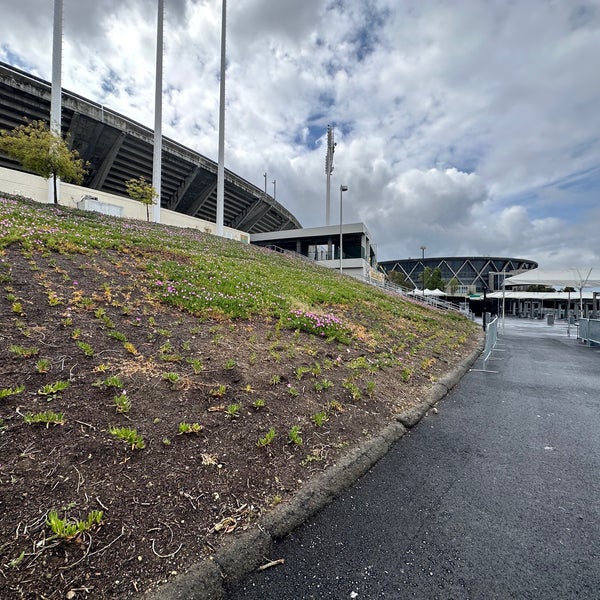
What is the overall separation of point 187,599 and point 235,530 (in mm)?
458

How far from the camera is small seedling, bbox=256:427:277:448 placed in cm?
295

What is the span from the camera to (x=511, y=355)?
→ 9.79 metres

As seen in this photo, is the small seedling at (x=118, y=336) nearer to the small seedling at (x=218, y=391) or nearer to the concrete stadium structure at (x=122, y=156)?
the small seedling at (x=218, y=391)

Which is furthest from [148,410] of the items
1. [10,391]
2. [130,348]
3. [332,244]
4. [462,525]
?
[332,244]

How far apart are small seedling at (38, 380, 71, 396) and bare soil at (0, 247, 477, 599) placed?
16mm

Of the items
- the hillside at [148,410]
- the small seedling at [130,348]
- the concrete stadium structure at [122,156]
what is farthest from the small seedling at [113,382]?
the concrete stadium structure at [122,156]

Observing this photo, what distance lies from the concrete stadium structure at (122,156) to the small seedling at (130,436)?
2681 cm

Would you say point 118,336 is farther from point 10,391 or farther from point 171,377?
point 10,391

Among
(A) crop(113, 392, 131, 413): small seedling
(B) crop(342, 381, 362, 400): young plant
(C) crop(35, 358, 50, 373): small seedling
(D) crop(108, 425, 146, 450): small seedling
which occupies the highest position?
(C) crop(35, 358, 50, 373): small seedling

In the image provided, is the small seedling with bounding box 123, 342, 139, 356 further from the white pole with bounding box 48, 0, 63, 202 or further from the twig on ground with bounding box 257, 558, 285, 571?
the white pole with bounding box 48, 0, 63, 202

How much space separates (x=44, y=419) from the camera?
257 centimetres

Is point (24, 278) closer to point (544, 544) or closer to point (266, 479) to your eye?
point (266, 479)

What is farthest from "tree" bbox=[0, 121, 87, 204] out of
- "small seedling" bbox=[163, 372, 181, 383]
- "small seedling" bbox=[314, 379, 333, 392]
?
"small seedling" bbox=[314, 379, 333, 392]

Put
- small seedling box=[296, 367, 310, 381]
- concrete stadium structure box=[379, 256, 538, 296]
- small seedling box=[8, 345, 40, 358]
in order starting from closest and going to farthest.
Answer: small seedling box=[8, 345, 40, 358], small seedling box=[296, 367, 310, 381], concrete stadium structure box=[379, 256, 538, 296]
